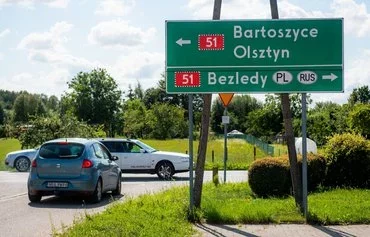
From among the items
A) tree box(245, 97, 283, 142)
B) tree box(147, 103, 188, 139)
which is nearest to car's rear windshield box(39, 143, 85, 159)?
tree box(245, 97, 283, 142)

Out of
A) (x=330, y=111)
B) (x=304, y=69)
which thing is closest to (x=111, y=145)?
(x=304, y=69)

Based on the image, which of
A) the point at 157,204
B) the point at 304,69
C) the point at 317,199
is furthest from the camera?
the point at 317,199

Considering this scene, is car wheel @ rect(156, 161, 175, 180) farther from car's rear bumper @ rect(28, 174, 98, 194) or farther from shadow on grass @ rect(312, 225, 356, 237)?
shadow on grass @ rect(312, 225, 356, 237)

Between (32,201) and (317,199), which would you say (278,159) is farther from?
(32,201)

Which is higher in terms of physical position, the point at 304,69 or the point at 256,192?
the point at 304,69

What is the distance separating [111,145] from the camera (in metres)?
24.4

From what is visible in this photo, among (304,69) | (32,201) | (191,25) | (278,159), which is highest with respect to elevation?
(191,25)

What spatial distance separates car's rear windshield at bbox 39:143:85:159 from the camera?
14.5 m

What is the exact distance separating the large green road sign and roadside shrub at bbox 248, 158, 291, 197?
11.2 ft

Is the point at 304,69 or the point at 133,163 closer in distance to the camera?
the point at 304,69

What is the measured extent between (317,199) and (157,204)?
3572 mm

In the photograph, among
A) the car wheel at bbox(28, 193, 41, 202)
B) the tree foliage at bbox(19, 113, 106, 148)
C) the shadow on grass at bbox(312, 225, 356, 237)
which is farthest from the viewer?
the tree foliage at bbox(19, 113, 106, 148)

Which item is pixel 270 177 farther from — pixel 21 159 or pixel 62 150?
pixel 21 159

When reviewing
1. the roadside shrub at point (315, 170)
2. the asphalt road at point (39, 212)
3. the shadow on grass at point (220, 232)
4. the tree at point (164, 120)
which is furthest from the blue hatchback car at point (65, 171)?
the tree at point (164, 120)
